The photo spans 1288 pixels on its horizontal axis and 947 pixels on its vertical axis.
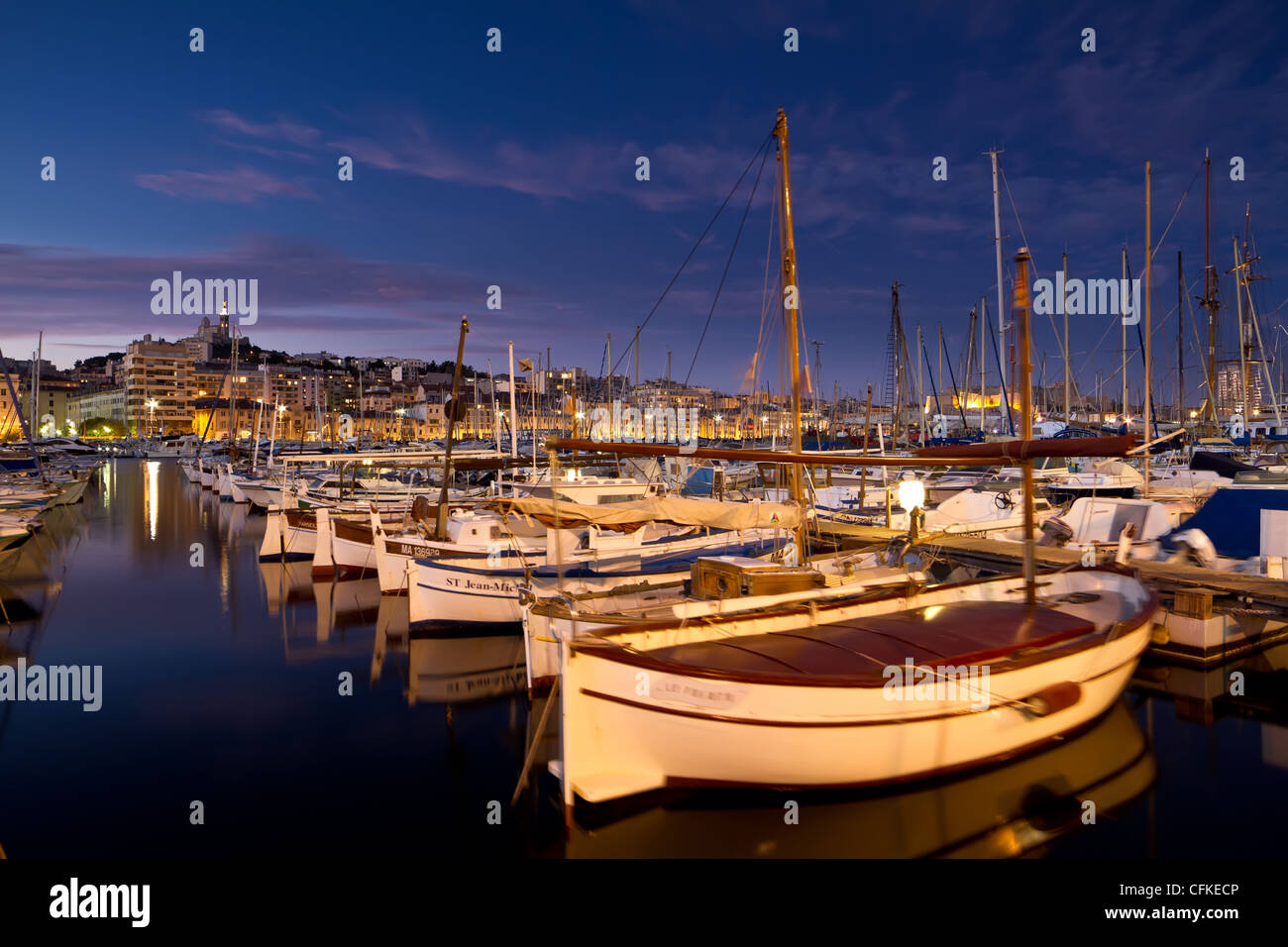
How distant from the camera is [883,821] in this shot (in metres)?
7.88

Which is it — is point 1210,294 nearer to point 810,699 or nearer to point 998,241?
point 998,241

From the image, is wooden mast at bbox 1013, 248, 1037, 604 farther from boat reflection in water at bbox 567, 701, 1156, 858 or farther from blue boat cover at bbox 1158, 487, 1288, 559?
blue boat cover at bbox 1158, 487, 1288, 559

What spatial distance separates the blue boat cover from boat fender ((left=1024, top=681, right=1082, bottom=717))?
10.0 metres

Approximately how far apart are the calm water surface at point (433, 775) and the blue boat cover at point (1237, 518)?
108 inches

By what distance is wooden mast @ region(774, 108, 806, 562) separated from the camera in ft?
44.6

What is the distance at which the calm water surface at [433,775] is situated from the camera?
7.82 meters

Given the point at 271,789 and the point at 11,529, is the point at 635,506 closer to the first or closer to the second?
the point at 271,789
